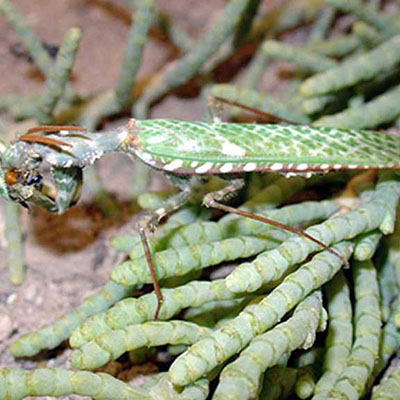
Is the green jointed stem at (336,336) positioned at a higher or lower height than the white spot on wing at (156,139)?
lower

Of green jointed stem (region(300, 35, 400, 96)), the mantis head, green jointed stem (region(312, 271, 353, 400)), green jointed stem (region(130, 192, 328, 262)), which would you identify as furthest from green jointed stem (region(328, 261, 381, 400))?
the mantis head

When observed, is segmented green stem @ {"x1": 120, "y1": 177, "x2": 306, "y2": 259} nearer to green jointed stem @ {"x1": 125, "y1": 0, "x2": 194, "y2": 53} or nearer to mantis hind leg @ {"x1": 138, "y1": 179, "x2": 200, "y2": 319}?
mantis hind leg @ {"x1": 138, "y1": 179, "x2": 200, "y2": 319}

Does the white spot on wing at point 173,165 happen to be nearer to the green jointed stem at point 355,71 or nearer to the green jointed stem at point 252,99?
the green jointed stem at point 252,99

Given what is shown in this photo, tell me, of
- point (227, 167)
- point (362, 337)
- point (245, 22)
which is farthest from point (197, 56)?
point (362, 337)

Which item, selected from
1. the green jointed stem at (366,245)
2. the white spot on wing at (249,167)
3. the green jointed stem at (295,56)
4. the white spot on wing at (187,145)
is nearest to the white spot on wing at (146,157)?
the white spot on wing at (187,145)

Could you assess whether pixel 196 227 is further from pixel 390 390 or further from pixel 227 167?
pixel 390 390

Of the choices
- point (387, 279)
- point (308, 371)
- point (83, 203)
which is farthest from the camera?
point (83, 203)
